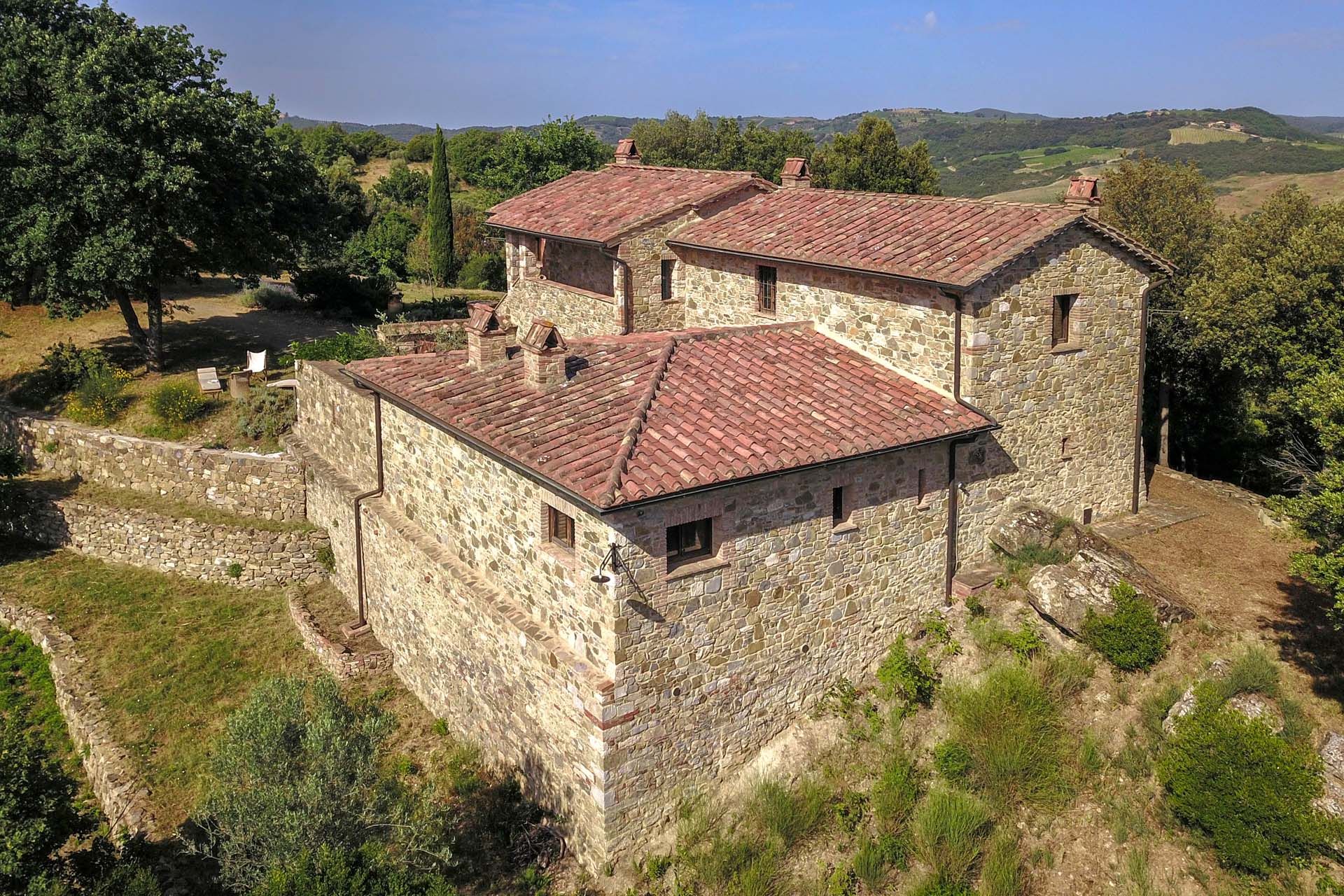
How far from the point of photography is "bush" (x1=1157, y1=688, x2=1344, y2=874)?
1108 centimetres

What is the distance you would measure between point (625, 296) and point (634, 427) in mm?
8456

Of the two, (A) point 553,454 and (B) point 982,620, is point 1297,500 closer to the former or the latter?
(B) point 982,620

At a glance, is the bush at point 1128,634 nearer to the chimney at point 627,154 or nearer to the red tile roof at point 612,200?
the red tile roof at point 612,200

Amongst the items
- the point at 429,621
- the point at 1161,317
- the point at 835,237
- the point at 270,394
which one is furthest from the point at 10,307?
the point at 1161,317

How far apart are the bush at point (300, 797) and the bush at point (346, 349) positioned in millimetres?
11871

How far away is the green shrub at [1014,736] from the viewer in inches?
492

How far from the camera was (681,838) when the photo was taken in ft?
40.5

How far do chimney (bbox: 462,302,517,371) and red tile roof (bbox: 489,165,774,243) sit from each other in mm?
5992

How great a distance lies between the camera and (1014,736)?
12742 millimetres

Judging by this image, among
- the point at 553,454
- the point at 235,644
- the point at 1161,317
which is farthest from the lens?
the point at 1161,317

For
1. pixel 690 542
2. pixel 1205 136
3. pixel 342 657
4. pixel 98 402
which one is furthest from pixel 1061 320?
pixel 1205 136

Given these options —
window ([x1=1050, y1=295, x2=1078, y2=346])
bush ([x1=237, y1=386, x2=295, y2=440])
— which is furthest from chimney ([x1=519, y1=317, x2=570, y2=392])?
bush ([x1=237, y1=386, x2=295, y2=440])

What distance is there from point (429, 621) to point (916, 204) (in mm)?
11151

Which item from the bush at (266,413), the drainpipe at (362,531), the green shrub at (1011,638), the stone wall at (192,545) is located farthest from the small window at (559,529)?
the bush at (266,413)
